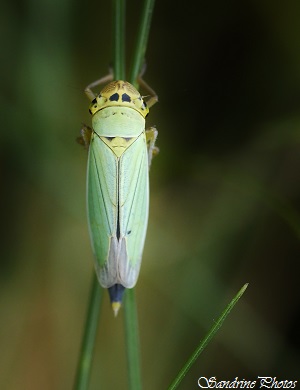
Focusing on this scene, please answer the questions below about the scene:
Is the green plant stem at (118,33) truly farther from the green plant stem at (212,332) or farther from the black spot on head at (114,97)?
the green plant stem at (212,332)

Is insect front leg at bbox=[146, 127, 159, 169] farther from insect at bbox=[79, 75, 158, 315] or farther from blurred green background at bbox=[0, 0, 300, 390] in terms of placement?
blurred green background at bbox=[0, 0, 300, 390]

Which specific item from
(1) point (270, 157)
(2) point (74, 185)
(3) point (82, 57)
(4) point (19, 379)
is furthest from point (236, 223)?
(4) point (19, 379)

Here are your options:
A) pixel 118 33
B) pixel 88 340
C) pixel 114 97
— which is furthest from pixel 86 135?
pixel 88 340

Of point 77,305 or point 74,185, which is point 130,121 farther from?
point 77,305

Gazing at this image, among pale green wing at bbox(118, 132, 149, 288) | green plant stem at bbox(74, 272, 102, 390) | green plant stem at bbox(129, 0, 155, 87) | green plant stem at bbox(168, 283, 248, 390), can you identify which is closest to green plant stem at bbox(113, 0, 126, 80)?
green plant stem at bbox(129, 0, 155, 87)

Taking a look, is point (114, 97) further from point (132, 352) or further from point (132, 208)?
point (132, 352)
